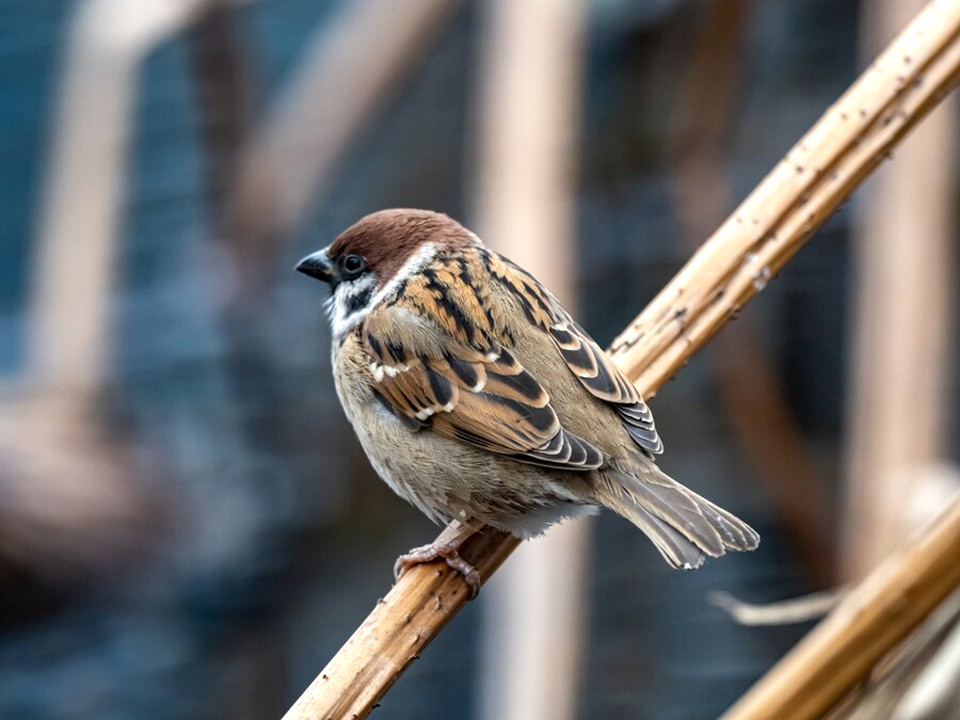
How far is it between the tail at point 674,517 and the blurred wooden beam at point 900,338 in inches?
35.1

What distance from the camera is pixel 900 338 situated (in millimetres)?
3092

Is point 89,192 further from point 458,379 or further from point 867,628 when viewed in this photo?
point 867,628

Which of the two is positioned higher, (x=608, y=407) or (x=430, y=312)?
(x=430, y=312)

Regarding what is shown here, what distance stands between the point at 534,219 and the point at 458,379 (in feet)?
2.54

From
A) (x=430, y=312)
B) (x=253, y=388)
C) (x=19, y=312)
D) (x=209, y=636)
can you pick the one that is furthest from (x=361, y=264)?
(x=19, y=312)

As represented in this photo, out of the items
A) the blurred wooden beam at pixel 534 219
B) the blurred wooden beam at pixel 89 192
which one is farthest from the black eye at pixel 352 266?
the blurred wooden beam at pixel 89 192

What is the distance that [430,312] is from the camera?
2.44m

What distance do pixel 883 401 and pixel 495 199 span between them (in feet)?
3.39

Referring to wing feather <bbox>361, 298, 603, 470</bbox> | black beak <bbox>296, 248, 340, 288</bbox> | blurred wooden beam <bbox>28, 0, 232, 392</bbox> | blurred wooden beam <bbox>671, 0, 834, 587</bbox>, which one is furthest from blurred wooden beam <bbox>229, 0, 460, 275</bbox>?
wing feather <bbox>361, 298, 603, 470</bbox>

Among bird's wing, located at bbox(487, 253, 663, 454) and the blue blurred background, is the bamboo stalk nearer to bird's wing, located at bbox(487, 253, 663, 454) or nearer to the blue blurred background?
→ bird's wing, located at bbox(487, 253, 663, 454)

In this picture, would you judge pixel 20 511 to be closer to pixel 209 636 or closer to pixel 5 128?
pixel 209 636

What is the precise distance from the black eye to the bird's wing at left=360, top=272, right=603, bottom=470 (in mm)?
159

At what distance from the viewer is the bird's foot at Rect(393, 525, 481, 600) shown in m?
2.03

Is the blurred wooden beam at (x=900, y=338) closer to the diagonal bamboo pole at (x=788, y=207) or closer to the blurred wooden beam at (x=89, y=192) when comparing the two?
the diagonal bamboo pole at (x=788, y=207)
